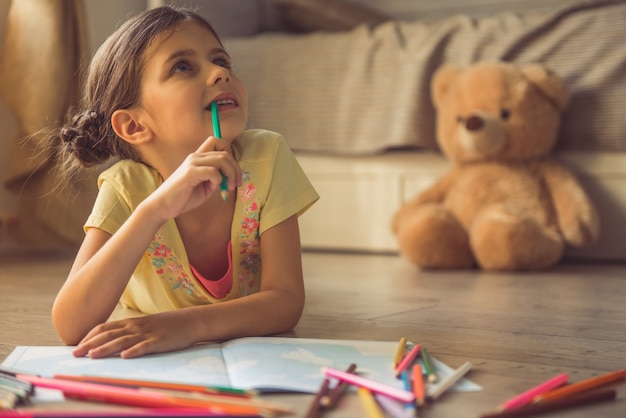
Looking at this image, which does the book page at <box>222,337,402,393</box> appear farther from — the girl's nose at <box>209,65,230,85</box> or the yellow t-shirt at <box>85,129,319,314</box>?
the girl's nose at <box>209,65,230,85</box>

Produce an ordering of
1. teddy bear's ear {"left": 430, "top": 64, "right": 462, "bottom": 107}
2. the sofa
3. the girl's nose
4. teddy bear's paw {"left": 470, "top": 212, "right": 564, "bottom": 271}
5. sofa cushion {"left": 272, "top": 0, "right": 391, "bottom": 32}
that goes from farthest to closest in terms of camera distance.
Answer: sofa cushion {"left": 272, "top": 0, "right": 391, "bottom": 32}, teddy bear's ear {"left": 430, "top": 64, "right": 462, "bottom": 107}, the sofa, teddy bear's paw {"left": 470, "top": 212, "right": 564, "bottom": 271}, the girl's nose

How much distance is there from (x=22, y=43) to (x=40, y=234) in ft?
1.61

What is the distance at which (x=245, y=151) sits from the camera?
3.67 ft

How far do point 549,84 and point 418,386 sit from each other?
1239 millimetres

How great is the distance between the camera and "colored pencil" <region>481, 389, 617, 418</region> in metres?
0.65

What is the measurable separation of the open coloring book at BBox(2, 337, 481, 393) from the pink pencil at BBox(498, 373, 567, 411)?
55 millimetres

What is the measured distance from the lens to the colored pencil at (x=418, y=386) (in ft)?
2.32

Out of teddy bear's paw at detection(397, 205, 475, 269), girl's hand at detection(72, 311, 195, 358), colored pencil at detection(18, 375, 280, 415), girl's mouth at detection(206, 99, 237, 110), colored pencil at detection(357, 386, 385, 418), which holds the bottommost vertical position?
teddy bear's paw at detection(397, 205, 475, 269)

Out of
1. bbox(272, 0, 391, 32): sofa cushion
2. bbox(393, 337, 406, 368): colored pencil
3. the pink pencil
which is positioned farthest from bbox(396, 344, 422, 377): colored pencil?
bbox(272, 0, 391, 32): sofa cushion

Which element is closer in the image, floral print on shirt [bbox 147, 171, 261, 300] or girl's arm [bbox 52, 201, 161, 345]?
girl's arm [bbox 52, 201, 161, 345]

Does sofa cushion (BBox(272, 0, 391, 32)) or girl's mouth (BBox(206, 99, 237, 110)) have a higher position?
girl's mouth (BBox(206, 99, 237, 110))

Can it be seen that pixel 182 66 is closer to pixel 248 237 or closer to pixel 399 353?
pixel 248 237

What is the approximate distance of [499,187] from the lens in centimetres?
186

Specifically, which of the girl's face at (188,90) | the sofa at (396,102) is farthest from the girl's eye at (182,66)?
the sofa at (396,102)
